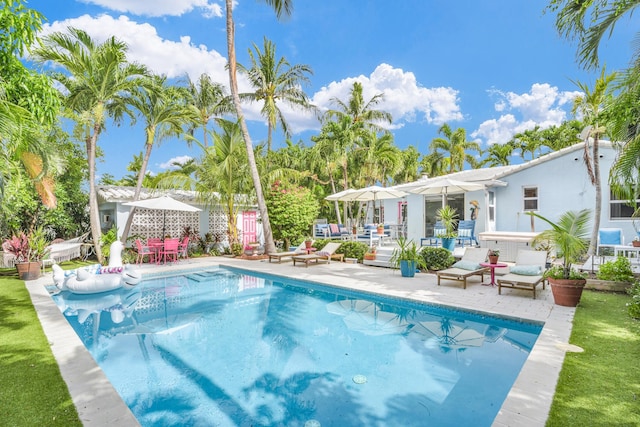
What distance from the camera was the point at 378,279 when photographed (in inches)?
A: 425

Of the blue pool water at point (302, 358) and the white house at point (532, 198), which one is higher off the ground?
the white house at point (532, 198)

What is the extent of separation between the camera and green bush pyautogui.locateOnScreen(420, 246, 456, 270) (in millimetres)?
11973

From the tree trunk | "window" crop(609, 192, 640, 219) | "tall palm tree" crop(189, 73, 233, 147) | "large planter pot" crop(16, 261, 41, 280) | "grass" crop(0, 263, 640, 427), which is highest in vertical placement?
"tall palm tree" crop(189, 73, 233, 147)

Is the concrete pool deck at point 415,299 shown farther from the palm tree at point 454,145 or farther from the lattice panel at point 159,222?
the palm tree at point 454,145

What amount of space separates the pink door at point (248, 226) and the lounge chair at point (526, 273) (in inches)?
580

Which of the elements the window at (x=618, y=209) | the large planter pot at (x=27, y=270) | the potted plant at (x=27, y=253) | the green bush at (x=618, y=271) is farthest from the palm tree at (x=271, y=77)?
the window at (x=618, y=209)

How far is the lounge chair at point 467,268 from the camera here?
9.40 m

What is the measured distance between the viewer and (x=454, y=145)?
33.0 m

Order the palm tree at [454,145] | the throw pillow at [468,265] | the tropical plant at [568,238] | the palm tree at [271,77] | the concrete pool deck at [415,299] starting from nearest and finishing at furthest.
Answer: the concrete pool deck at [415,299] < the tropical plant at [568,238] < the throw pillow at [468,265] < the palm tree at [271,77] < the palm tree at [454,145]

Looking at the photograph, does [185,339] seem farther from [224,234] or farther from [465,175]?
[465,175]

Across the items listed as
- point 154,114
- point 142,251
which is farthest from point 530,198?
point 154,114

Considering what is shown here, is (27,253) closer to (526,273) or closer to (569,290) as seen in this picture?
(526,273)

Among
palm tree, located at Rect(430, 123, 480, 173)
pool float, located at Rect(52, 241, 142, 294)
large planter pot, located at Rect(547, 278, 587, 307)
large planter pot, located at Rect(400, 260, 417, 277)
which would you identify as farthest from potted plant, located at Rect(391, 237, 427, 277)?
palm tree, located at Rect(430, 123, 480, 173)

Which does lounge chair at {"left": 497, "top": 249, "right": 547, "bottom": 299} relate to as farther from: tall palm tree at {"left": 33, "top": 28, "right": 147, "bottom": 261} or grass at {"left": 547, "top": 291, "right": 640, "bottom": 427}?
tall palm tree at {"left": 33, "top": 28, "right": 147, "bottom": 261}
